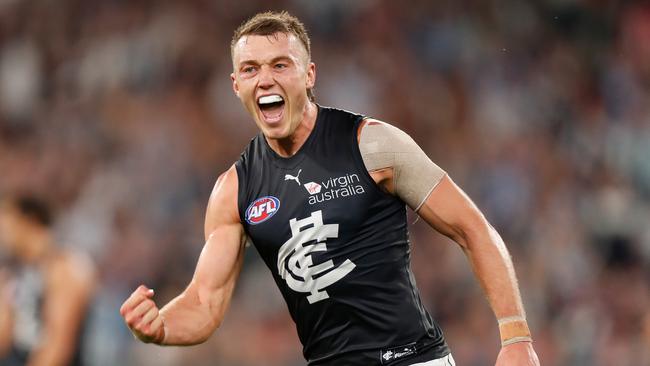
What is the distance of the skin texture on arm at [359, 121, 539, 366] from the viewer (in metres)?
4.32

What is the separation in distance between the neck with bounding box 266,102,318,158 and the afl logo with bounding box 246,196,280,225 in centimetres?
22

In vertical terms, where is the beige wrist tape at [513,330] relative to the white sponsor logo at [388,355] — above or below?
below

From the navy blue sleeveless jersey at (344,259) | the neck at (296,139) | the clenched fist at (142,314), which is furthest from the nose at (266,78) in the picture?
the clenched fist at (142,314)

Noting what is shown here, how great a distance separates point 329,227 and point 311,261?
153 millimetres

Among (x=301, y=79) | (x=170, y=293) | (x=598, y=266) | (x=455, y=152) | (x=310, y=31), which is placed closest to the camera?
(x=301, y=79)

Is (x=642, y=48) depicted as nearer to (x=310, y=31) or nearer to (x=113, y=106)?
(x=310, y=31)

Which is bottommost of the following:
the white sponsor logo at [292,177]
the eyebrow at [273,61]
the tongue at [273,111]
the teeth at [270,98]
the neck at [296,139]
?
the white sponsor logo at [292,177]

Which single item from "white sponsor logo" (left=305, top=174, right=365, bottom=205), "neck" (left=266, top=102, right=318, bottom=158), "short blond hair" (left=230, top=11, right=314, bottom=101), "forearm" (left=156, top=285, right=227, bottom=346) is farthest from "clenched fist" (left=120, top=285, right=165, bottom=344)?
"short blond hair" (left=230, top=11, right=314, bottom=101)

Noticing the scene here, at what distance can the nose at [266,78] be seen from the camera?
4695 mm

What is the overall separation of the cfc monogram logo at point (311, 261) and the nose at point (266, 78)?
56 cm

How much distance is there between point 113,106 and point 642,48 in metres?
5.78

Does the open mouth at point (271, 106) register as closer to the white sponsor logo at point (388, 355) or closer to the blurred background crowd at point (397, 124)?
the white sponsor logo at point (388, 355)

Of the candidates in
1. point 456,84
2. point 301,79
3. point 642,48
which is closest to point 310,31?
point 456,84

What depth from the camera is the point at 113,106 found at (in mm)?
11664
